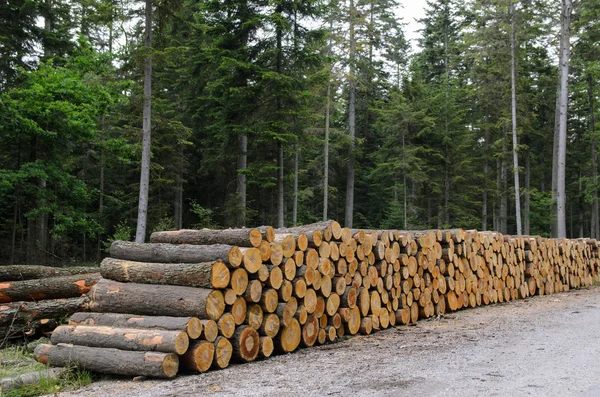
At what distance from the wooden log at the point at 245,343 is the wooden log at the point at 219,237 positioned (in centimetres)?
111

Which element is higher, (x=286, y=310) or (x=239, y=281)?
(x=239, y=281)

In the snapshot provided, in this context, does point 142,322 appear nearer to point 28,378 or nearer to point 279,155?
point 28,378

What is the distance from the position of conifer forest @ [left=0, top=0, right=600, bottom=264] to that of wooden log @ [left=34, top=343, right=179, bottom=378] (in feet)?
36.8

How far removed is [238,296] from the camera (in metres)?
6.42

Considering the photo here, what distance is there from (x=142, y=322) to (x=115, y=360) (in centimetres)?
53

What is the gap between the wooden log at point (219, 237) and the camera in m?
6.71

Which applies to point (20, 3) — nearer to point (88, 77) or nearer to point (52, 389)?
point (88, 77)

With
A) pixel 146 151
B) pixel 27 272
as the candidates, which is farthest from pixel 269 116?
pixel 27 272

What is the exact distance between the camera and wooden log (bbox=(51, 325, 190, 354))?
18.2ft

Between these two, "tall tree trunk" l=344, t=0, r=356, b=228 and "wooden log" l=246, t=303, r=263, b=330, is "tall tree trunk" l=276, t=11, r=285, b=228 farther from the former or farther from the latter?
"wooden log" l=246, t=303, r=263, b=330

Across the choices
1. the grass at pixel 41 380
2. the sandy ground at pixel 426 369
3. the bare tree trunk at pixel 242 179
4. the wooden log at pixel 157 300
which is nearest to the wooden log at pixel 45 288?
the grass at pixel 41 380

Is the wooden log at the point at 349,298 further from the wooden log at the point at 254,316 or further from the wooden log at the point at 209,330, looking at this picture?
the wooden log at the point at 209,330

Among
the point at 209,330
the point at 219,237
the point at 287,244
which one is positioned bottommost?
the point at 209,330

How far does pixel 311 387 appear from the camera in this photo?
4992mm
